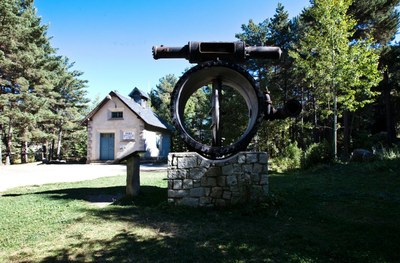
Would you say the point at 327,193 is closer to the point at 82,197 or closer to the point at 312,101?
the point at 82,197

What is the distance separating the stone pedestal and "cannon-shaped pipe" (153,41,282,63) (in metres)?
2.37

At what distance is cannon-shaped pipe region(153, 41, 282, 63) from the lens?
19.9ft

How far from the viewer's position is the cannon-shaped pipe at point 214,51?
6070 millimetres

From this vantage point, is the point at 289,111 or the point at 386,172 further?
the point at 386,172

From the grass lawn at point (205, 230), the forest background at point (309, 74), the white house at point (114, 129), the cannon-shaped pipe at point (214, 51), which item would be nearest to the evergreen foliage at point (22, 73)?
the forest background at point (309, 74)

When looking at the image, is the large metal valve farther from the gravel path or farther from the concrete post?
the gravel path

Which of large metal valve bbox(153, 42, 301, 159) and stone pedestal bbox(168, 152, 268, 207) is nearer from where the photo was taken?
stone pedestal bbox(168, 152, 268, 207)

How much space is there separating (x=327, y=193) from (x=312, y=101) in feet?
69.8

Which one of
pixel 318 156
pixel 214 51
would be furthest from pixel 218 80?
pixel 318 156

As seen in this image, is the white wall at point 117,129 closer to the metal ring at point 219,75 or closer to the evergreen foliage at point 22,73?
the evergreen foliage at point 22,73

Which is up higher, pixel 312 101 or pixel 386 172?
pixel 312 101

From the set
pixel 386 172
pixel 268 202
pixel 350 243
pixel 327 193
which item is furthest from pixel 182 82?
pixel 386 172

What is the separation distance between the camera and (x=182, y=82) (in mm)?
6043

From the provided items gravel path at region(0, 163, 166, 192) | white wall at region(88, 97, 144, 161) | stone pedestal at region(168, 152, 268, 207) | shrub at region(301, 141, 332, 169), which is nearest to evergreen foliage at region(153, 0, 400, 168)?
shrub at region(301, 141, 332, 169)
